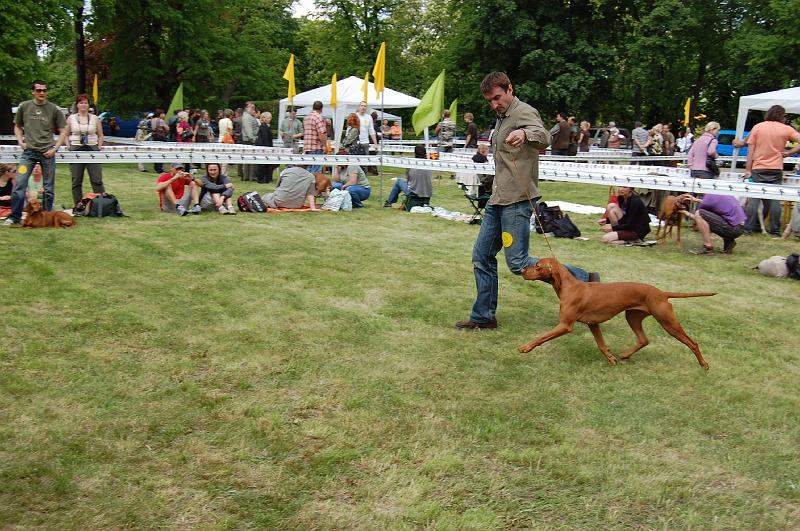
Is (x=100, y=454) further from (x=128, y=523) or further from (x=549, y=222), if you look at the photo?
(x=549, y=222)

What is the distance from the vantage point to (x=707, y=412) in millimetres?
4520

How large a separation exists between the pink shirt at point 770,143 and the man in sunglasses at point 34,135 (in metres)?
9.86

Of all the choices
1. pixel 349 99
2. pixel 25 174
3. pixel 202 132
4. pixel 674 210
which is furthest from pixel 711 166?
pixel 202 132

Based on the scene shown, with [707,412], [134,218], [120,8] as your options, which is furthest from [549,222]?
[120,8]

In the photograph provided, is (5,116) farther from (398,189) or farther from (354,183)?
(398,189)

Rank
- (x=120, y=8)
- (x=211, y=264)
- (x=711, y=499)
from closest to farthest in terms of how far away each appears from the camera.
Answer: (x=711, y=499) < (x=211, y=264) < (x=120, y=8)

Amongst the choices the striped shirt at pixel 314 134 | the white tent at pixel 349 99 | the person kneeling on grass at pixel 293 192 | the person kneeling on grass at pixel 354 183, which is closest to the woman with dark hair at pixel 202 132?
the white tent at pixel 349 99

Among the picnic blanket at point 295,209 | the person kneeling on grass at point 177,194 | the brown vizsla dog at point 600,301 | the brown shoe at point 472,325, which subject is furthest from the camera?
the picnic blanket at point 295,209

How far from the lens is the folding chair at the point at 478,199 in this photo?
39.8ft

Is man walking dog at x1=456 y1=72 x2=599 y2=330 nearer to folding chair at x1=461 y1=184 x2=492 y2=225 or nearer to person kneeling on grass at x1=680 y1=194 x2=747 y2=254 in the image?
person kneeling on grass at x1=680 y1=194 x2=747 y2=254

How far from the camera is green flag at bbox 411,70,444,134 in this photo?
13.7 metres

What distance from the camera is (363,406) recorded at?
4406 mm

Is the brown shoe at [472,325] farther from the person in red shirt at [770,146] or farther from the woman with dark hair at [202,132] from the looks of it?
the woman with dark hair at [202,132]

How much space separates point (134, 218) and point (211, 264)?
364 cm
